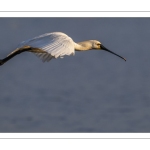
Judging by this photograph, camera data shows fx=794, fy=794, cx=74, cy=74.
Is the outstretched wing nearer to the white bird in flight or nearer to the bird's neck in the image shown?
the white bird in flight

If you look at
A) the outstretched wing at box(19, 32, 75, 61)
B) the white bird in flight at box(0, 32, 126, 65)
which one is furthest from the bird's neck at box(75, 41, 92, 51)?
the outstretched wing at box(19, 32, 75, 61)

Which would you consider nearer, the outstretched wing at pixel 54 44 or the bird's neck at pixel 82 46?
the outstretched wing at pixel 54 44

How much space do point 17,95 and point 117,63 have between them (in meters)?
1.88

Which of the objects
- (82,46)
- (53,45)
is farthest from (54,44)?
(82,46)

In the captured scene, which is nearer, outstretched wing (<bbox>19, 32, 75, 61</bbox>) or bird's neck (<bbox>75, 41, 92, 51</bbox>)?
outstretched wing (<bbox>19, 32, 75, 61</bbox>)

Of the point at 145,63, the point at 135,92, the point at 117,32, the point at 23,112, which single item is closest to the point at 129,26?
the point at 117,32

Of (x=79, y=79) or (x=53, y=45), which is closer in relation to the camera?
(x=53, y=45)

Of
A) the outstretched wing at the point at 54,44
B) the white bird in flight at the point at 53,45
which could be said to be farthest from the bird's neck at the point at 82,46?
the outstretched wing at the point at 54,44

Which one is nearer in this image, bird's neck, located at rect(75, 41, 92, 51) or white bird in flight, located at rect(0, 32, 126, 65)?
white bird in flight, located at rect(0, 32, 126, 65)

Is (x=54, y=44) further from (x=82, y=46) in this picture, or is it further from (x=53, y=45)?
(x=82, y=46)

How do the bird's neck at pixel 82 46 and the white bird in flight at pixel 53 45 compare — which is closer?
the white bird in flight at pixel 53 45

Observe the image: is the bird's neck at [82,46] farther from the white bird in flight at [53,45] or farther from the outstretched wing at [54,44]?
the outstretched wing at [54,44]
